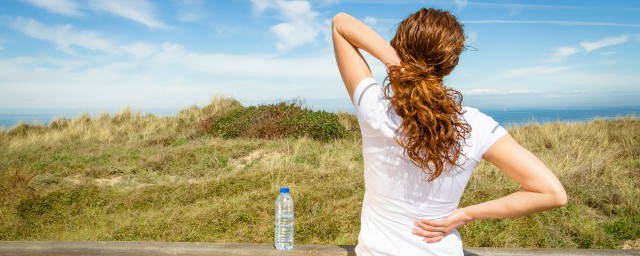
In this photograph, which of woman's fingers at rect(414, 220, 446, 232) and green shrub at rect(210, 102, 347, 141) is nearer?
woman's fingers at rect(414, 220, 446, 232)

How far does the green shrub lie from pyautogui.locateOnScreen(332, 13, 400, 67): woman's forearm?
1041 centimetres

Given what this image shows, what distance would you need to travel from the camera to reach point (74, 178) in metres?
8.59

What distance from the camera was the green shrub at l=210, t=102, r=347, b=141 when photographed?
12422 millimetres

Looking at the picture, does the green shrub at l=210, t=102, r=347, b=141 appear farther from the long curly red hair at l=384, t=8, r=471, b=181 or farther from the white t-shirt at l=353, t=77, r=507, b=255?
the long curly red hair at l=384, t=8, r=471, b=181

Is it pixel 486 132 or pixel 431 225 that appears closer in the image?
pixel 486 132

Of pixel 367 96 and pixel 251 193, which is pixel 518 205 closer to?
pixel 367 96

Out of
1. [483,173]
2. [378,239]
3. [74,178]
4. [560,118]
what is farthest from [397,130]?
[560,118]

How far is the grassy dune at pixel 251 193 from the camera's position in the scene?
536cm

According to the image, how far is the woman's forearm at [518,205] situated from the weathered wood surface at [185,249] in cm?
101

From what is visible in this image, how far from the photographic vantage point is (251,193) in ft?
22.6

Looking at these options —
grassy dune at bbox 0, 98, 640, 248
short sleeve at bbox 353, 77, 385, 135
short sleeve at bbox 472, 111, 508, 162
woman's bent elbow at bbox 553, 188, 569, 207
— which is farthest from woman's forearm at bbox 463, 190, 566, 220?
grassy dune at bbox 0, 98, 640, 248

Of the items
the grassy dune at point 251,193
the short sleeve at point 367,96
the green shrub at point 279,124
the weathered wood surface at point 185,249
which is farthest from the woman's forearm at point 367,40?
the green shrub at point 279,124

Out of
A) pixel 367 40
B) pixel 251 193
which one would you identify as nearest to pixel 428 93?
pixel 367 40

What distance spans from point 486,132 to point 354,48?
0.62 metres
